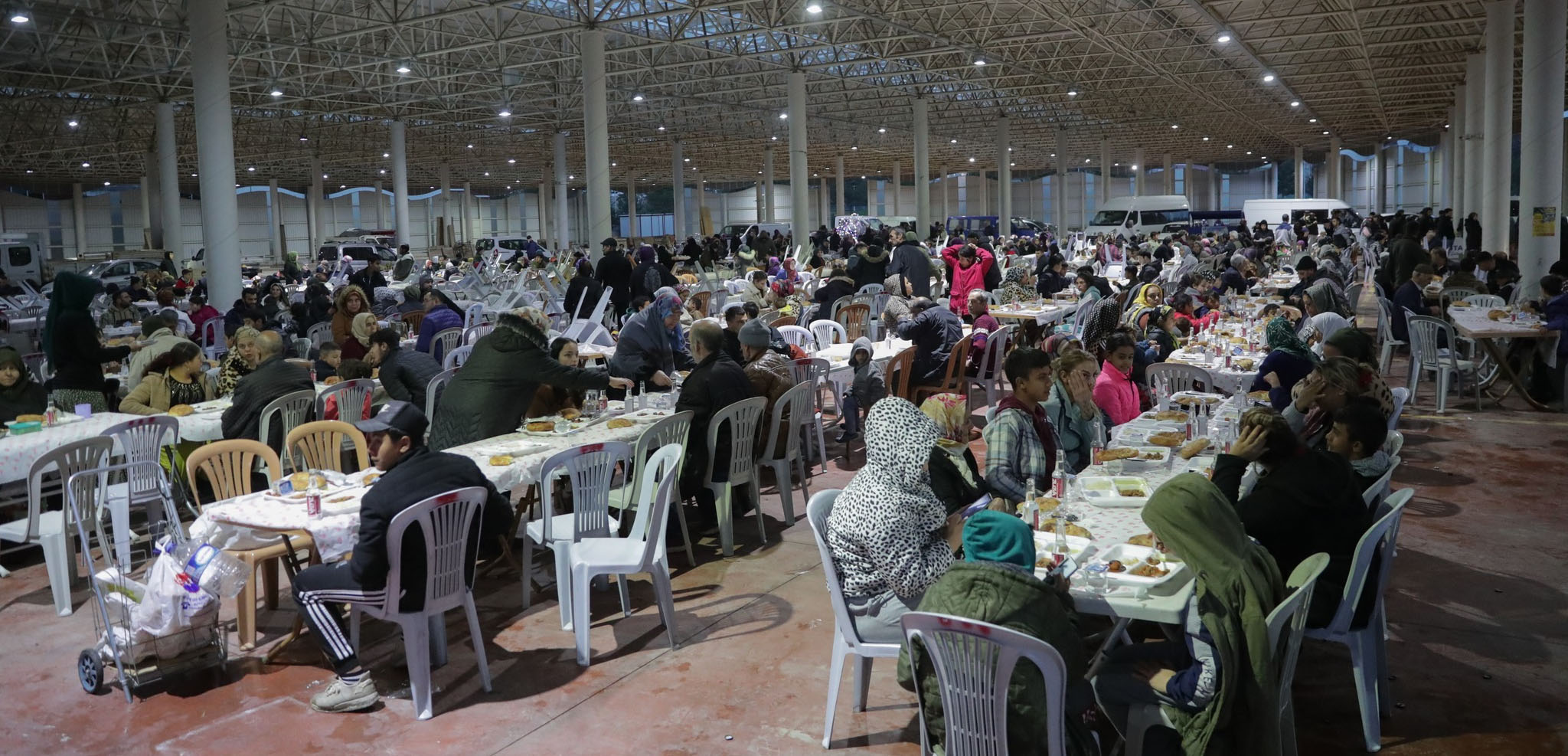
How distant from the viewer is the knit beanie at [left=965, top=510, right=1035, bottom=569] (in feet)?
10.9

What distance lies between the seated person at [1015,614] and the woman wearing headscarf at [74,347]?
675 centimetres

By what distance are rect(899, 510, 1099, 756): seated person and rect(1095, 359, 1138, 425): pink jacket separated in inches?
133

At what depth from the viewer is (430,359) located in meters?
8.34

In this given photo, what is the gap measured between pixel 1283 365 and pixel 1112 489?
2.92 m

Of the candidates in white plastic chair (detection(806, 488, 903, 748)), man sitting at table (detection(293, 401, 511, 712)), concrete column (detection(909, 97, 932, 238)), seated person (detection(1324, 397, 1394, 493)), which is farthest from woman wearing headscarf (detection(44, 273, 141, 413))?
concrete column (detection(909, 97, 932, 238))

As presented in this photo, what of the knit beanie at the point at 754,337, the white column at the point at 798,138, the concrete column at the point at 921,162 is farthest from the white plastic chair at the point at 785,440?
the concrete column at the point at 921,162

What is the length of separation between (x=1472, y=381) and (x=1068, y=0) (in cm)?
1274

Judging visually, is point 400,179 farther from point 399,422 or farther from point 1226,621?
point 1226,621

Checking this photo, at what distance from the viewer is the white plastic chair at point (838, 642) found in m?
3.93

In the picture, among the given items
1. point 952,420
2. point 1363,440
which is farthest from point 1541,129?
point 952,420

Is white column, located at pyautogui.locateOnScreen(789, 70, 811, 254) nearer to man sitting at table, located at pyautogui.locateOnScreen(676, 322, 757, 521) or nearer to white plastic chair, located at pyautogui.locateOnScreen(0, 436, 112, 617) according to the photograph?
man sitting at table, located at pyautogui.locateOnScreen(676, 322, 757, 521)

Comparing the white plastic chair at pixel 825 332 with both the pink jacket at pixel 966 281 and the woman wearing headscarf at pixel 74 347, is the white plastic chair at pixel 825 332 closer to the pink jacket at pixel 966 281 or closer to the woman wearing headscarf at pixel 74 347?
the pink jacket at pixel 966 281

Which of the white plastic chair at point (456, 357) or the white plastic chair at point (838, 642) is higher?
the white plastic chair at point (456, 357)

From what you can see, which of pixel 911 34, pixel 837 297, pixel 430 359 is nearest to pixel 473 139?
pixel 911 34
